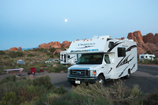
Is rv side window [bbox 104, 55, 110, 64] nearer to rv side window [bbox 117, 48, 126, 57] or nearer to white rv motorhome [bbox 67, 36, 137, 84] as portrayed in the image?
white rv motorhome [bbox 67, 36, 137, 84]

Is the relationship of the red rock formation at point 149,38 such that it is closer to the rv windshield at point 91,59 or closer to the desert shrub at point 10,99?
the rv windshield at point 91,59

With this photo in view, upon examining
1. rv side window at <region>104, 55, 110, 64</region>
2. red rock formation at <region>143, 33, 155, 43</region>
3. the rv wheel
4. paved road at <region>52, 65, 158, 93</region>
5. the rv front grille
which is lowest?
paved road at <region>52, 65, 158, 93</region>

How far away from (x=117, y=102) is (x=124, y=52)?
281 inches

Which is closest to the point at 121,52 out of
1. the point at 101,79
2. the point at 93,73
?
the point at 101,79

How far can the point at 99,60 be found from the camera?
9.24m

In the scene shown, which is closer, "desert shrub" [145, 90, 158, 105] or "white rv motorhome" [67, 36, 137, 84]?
"desert shrub" [145, 90, 158, 105]

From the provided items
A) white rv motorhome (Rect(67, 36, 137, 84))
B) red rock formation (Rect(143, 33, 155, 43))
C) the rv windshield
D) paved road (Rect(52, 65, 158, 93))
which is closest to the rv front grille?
white rv motorhome (Rect(67, 36, 137, 84))

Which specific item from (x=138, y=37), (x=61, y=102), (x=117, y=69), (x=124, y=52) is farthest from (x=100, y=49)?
(x=138, y=37)

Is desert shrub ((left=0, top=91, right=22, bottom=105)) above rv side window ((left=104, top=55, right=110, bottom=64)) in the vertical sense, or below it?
below

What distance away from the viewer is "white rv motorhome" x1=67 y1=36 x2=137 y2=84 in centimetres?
841

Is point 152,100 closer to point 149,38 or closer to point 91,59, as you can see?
point 91,59

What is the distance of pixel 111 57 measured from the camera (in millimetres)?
Result: 9992

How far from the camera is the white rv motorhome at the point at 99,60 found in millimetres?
8411

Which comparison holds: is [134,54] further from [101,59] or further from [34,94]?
[34,94]
